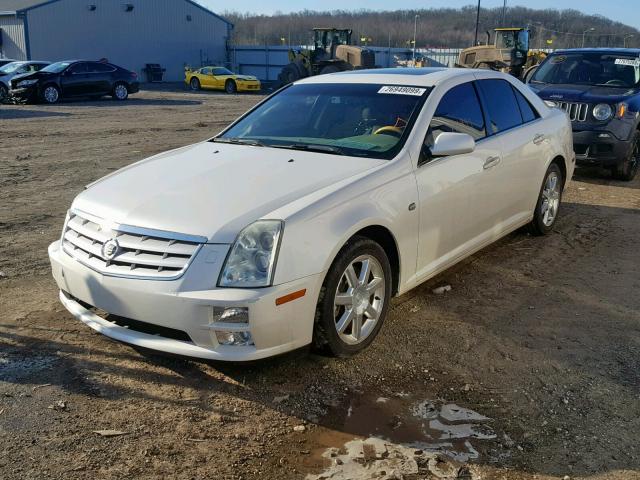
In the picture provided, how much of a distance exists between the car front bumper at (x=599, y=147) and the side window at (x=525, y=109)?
3.46 meters

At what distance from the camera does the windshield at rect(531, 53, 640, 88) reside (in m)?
9.75

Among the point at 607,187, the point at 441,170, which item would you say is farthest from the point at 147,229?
the point at 607,187

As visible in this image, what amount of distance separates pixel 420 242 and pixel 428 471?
5.71 ft

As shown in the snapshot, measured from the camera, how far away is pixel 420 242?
4301 mm

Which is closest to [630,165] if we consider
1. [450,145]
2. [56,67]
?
[450,145]

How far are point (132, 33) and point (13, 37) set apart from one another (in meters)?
7.87

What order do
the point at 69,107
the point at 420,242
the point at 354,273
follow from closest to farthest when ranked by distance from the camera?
the point at 354,273, the point at 420,242, the point at 69,107

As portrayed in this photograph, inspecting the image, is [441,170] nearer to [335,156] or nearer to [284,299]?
[335,156]

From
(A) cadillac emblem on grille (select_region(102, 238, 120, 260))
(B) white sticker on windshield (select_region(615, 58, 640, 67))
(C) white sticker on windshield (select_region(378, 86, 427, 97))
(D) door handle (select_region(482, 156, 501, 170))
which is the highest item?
(B) white sticker on windshield (select_region(615, 58, 640, 67))

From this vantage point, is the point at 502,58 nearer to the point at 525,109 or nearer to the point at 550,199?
the point at 550,199

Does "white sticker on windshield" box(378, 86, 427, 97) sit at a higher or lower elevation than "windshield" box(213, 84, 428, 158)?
higher

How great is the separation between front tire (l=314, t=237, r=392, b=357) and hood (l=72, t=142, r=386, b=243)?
0.47 metres

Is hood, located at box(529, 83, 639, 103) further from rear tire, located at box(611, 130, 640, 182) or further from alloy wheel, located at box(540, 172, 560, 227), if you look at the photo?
alloy wheel, located at box(540, 172, 560, 227)

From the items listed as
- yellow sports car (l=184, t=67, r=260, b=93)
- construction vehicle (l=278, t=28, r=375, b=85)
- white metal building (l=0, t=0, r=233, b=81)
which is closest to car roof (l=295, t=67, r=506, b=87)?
construction vehicle (l=278, t=28, r=375, b=85)
